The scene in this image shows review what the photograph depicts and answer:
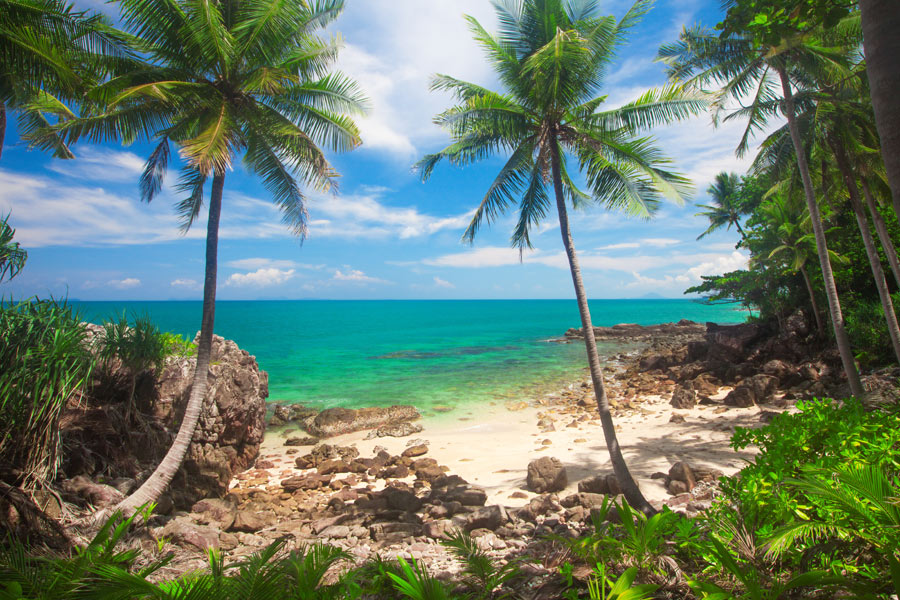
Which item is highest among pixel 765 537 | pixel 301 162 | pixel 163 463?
pixel 301 162

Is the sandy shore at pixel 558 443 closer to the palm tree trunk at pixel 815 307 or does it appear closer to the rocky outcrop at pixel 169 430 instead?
the rocky outcrop at pixel 169 430

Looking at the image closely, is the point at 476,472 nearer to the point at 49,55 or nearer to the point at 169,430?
the point at 169,430

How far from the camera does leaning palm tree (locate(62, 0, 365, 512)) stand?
729cm

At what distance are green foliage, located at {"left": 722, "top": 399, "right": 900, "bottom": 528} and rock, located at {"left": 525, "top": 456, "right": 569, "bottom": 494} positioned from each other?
17.1ft

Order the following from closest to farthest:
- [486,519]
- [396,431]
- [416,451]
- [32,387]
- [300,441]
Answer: [32,387] < [486,519] < [416,451] < [300,441] < [396,431]

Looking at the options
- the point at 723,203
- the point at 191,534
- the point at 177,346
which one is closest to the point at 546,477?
the point at 191,534

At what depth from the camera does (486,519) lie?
7066 millimetres

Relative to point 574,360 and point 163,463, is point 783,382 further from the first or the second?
point 163,463

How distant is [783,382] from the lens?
1514 cm

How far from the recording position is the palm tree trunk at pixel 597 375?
23.9 ft

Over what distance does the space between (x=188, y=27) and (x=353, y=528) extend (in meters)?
9.95

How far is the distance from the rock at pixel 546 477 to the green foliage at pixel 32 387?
8.66 m

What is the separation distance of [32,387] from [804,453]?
9872 millimetres

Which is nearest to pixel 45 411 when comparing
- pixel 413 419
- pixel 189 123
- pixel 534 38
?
pixel 189 123
